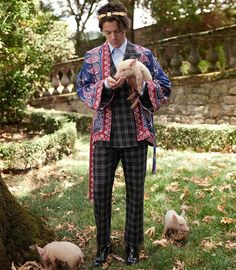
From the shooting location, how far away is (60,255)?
3402 millimetres

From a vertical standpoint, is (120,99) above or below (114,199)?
above

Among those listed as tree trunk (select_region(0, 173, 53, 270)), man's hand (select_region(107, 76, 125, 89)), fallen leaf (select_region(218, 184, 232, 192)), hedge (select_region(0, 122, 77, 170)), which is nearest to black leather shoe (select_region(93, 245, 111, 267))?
tree trunk (select_region(0, 173, 53, 270))

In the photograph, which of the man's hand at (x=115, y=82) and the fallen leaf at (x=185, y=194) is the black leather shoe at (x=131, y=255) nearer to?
the man's hand at (x=115, y=82)

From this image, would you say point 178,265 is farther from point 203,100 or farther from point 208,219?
point 203,100

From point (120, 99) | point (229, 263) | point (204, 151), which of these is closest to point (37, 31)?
point (204, 151)

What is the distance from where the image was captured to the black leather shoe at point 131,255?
3.55m

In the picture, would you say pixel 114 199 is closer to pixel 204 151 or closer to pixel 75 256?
pixel 75 256

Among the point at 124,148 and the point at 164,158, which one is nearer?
the point at 124,148

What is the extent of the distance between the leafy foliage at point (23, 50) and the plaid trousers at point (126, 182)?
4746mm

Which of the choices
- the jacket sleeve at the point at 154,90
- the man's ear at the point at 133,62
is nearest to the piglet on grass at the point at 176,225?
the jacket sleeve at the point at 154,90

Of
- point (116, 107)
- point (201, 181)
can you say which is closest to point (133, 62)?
point (116, 107)

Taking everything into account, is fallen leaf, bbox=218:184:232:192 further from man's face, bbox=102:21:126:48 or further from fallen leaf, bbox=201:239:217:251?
man's face, bbox=102:21:126:48

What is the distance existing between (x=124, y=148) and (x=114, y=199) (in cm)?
214

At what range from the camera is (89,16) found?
64.8 feet
